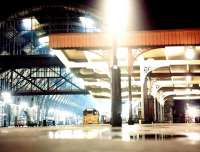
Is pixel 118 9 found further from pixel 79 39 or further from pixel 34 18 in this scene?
pixel 34 18

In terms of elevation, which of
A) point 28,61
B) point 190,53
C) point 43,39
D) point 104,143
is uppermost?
point 43,39

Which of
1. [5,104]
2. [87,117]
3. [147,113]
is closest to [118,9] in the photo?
[147,113]

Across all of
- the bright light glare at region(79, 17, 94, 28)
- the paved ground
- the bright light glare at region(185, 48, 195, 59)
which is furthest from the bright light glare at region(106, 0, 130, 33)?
the bright light glare at region(79, 17, 94, 28)

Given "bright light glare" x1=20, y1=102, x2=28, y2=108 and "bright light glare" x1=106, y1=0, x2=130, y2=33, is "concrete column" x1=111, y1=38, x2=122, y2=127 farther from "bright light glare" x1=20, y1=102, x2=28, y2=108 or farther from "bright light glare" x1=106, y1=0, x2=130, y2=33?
"bright light glare" x1=20, y1=102, x2=28, y2=108

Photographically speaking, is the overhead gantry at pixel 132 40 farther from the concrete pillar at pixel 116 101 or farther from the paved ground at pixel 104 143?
the paved ground at pixel 104 143

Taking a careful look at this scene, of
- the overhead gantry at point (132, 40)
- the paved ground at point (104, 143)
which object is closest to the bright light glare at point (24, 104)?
the overhead gantry at point (132, 40)

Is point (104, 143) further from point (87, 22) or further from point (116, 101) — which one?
point (87, 22)

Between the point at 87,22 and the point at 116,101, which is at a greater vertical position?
the point at 87,22

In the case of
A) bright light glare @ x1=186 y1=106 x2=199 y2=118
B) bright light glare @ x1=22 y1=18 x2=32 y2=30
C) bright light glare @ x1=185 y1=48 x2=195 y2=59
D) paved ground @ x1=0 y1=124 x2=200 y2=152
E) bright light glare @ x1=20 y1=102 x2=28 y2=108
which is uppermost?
bright light glare @ x1=22 y1=18 x2=32 y2=30

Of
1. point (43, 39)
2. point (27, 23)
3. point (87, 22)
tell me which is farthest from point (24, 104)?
point (87, 22)

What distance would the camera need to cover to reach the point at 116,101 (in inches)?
553

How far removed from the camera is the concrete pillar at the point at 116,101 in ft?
46.1

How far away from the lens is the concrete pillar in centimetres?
1406

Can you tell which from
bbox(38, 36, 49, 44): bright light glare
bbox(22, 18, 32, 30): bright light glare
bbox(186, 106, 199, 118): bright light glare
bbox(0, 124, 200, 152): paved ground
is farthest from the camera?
bbox(186, 106, 199, 118): bright light glare
